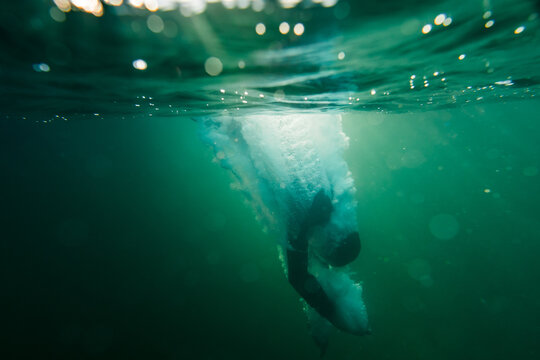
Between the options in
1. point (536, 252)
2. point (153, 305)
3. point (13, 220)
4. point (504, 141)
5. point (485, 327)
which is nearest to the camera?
point (485, 327)

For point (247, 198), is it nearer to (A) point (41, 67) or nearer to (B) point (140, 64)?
(B) point (140, 64)

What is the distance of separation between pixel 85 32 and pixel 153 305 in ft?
67.6

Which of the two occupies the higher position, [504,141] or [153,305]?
[153,305]

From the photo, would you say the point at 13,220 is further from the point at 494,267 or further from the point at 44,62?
the point at 494,267

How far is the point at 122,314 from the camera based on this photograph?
18.4 m

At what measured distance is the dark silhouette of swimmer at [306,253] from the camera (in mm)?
7656

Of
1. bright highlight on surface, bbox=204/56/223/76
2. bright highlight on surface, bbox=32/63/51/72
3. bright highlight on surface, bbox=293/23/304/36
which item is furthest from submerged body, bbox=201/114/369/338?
bright highlight on surface, bbox=32/63/51/72

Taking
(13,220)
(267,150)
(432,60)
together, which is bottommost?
(13,220)

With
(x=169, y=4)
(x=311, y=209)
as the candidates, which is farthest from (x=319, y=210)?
(x=169, y=4)

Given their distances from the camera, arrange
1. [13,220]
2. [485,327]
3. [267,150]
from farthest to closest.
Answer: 1. [13,220]
2. [485,327]
3. [267,150]

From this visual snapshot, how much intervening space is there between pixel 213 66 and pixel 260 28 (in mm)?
2269

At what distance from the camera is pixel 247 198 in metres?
9.87

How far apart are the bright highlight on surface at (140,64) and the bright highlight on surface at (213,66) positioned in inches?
56.1

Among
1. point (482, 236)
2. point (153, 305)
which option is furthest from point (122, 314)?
point (482, 236)
